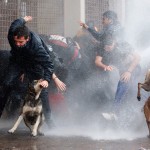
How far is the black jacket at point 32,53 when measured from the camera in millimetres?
7082

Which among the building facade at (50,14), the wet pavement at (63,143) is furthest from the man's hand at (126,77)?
the building facade at (50,14)

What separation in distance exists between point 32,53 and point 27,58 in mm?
239

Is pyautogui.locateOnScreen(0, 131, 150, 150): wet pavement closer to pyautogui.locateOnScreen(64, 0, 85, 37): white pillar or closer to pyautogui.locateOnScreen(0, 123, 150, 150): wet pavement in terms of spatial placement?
pyautogui.locateOnScreen(0, 123, 150, 150): wet pavement

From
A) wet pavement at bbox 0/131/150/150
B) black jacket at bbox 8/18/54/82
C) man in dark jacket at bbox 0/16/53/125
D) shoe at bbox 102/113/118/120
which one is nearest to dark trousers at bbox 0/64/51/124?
man in dark jacket at bbox 0/16/53/125

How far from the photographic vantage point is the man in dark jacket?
6.98 meters

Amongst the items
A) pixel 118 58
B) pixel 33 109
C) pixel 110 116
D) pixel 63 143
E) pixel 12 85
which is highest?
pixel 118 58

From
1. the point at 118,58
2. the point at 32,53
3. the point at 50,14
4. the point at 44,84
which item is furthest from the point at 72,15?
the point at 44,84

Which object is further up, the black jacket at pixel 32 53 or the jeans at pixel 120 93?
the black jacket at pixel 32 53

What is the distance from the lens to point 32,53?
7156 mm

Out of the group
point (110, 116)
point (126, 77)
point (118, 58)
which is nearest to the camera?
point (110, 116)

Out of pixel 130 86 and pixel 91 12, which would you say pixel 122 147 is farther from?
pixel 91 12

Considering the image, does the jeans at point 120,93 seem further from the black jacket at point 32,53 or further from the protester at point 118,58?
the black jacket at point 32,53

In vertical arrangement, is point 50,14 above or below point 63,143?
above

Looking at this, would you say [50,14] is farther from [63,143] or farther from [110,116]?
[63,143]
